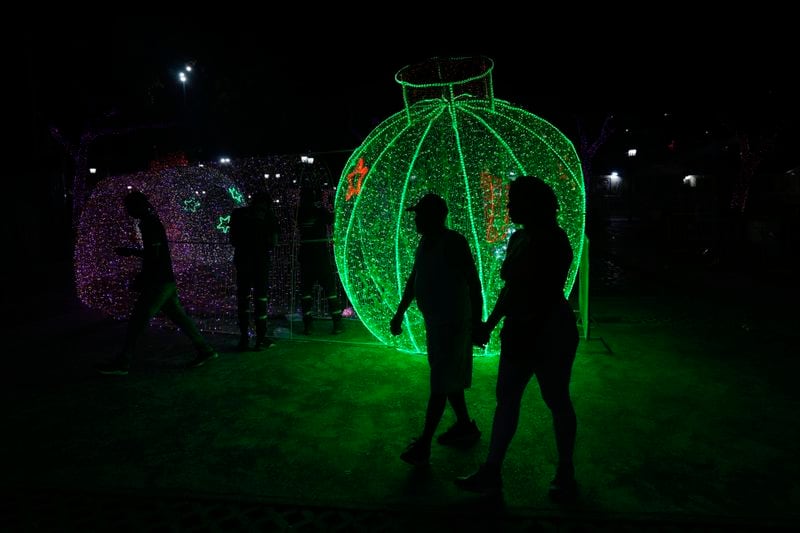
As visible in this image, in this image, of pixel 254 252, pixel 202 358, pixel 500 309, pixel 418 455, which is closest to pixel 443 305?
pixel 500 309

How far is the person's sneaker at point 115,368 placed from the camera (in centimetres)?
536

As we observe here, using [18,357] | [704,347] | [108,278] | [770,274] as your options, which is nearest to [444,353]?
[704,347]

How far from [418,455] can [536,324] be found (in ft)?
3.98

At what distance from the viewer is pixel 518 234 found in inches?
129

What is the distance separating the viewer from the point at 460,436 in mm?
3732

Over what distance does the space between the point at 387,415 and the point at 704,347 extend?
12.1 feet

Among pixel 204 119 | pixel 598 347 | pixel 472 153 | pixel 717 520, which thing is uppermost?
pixel 204 119

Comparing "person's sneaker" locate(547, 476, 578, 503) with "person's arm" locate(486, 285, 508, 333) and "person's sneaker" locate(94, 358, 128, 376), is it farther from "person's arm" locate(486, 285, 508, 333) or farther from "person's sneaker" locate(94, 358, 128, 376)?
"person's sneaker" locate(94, 358, 128, 376)

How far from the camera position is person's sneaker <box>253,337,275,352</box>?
6150 millimetres

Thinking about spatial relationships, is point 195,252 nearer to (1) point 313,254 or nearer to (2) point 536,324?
(1) point 313,254

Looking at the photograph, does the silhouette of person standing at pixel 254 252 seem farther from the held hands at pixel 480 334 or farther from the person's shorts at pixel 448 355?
the held hands at pixel 480 334

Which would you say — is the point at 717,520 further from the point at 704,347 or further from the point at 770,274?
the point at 770,274

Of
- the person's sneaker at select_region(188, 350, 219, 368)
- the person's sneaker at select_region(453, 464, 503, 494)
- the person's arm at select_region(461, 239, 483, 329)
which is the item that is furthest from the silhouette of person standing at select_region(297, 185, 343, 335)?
the person's sneaker at select_region(453, 464, 503, 494)

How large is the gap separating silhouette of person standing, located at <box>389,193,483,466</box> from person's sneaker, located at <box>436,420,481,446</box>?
31 centimetres
